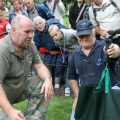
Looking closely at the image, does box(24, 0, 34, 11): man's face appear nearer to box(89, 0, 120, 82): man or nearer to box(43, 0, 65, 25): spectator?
box(43, 0, 65, 25): spectator

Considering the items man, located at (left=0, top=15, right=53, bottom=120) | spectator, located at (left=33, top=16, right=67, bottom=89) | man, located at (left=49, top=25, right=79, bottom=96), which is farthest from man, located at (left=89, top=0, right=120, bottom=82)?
man, located at (left=0, top=15, right=53, bottom=120)

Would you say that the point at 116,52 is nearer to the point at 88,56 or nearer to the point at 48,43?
the point at 88,56

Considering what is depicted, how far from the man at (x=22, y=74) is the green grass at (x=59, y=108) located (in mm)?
826

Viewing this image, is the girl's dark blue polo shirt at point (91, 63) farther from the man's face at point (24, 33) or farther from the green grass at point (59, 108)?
the green grass at point (59, 108)

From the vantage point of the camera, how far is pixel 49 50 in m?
6.34

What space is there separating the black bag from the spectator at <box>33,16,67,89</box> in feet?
9.79

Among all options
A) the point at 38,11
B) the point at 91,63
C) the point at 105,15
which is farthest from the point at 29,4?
the point at 91,63

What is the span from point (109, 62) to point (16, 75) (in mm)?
1157

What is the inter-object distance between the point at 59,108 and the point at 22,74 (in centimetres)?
146

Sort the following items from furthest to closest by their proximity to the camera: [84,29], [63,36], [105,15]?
[63,36]
[105,15]
[84,29]

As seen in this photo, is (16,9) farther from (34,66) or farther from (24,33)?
(24,33)

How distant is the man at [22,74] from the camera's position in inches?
149

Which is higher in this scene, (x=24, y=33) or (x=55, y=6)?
(x=55, y=6)

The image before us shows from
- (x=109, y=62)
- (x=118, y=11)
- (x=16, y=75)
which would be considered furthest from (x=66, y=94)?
(x=109, y=62)
